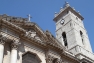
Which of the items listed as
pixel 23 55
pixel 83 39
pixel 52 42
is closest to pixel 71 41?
pixel 83 39

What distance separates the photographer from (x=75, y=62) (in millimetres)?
18891

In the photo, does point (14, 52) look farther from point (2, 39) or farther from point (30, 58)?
point (30, 58)

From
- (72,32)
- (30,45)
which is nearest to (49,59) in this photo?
(30,45)

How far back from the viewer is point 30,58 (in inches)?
593

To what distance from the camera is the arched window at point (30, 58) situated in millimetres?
14586

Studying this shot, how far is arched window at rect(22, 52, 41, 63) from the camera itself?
14586mm

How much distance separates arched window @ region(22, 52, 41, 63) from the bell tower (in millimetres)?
6820

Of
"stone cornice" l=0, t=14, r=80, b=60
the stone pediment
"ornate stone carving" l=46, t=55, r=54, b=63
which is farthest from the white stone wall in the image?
"ornate stone carving" l=46, t=55, r=54, b=63

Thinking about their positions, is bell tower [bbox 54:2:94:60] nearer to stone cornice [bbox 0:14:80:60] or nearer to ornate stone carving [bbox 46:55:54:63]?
stone cornice [bbox 0:14:80:60]

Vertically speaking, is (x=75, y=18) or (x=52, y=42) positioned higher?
(x=75, y=18)

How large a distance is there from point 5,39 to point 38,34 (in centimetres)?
462

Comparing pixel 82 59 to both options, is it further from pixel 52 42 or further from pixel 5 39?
pixel 5 39

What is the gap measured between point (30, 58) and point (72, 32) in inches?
428

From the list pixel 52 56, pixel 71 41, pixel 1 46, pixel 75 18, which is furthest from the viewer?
pixel 75 18
